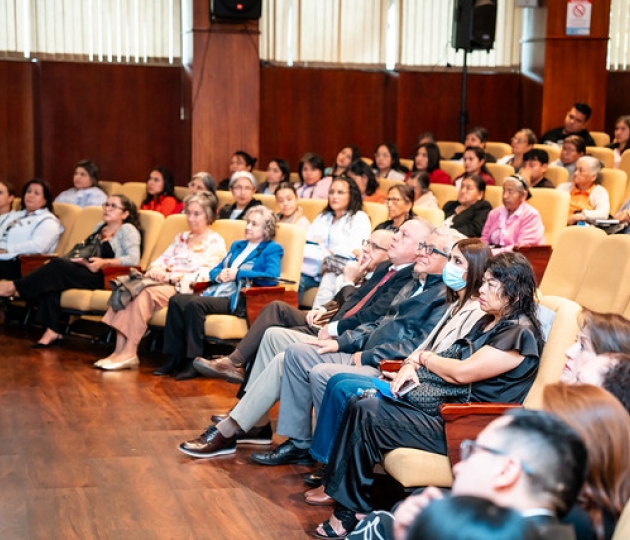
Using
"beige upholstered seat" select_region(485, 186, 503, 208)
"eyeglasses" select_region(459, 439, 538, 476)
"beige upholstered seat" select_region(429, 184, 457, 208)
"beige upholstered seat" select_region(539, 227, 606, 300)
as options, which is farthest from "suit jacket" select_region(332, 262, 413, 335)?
"beige upholstered seat" select_region(429, 184, 457, 208)

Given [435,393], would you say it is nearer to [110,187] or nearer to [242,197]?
[242,197]

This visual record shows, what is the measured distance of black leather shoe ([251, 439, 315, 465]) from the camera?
452 cm

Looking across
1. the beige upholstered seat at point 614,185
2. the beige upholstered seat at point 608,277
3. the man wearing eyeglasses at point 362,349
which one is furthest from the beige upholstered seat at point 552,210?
the man wearing eyeglasses at point 362,349

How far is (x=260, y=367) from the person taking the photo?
16.1 feet

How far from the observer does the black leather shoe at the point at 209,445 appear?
15.1 ft

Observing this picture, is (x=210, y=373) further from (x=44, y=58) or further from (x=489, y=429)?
(x=44, y=58)

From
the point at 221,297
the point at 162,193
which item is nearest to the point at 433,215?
the point at 221,297

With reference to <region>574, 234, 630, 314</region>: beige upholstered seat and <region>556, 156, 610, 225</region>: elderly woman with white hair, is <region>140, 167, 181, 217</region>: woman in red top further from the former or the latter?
<region>574, 234, 630, 314</region>: beige upholstered seat

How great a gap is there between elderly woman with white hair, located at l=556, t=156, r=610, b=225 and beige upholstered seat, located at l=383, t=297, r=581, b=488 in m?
3.67

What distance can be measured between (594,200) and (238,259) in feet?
8.68

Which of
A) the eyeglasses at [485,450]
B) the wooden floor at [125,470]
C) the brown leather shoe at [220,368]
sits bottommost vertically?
the wooden floor at [125,470]

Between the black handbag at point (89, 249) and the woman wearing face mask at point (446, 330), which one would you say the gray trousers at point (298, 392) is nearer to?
the woman wearing face mask at point (446, 330)

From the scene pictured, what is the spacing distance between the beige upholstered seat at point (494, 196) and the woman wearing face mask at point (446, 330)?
11.1 feet

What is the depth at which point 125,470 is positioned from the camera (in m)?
4.41
